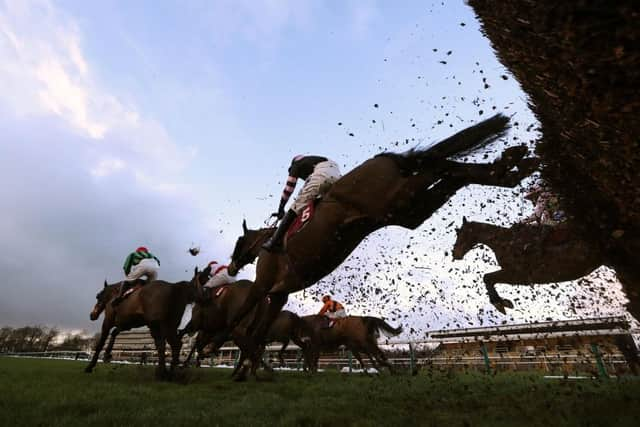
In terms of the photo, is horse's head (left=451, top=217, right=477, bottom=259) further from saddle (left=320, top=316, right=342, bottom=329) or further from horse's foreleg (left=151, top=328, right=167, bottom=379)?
saddle (left=320, top=316, right=342, bottom=329)

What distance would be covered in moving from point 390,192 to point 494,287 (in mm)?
3127

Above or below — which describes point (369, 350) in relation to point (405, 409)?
above

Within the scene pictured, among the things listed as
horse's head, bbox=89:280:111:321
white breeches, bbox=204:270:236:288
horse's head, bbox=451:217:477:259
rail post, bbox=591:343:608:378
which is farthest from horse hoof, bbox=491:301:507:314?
horse's head, bbox=89:280:111:321

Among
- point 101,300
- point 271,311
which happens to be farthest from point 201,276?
point 271,311

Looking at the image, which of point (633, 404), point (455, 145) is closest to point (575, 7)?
point (455, 145)

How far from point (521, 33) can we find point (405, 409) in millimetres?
3475

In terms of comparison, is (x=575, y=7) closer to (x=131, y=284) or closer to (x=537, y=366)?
(x=131, y=284)

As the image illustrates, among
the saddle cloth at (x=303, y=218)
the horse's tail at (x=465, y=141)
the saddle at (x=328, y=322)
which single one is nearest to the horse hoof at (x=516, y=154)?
the horse's tail at (x=465, y=141)

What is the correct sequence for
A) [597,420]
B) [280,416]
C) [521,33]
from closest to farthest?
[521,33]
[597,420]
[280,416]

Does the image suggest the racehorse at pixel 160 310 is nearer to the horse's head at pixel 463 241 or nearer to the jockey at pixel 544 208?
the horse's head at pixel 463 241

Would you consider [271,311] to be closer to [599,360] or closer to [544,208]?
[544,208]

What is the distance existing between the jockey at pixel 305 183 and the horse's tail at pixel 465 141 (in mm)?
1217

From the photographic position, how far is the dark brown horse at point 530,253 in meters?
4.73

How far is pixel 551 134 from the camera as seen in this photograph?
11.7 ft
